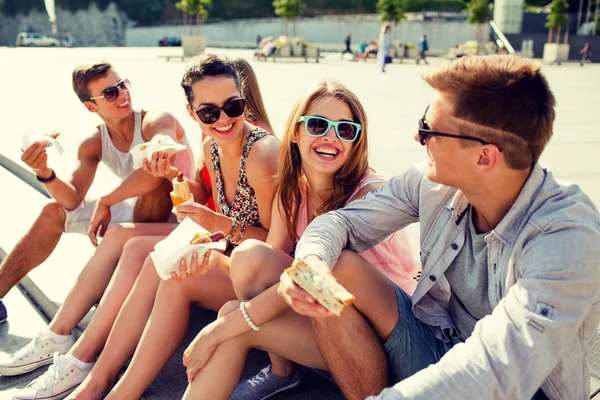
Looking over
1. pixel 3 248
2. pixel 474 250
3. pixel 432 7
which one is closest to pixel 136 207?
pixel 3 248

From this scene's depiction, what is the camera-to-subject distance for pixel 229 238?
2902mm

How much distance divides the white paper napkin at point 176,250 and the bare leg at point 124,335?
27 centimetres

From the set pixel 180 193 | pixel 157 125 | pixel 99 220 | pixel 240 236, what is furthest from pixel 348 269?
pixel 157 125

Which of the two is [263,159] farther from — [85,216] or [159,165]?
[85,216]

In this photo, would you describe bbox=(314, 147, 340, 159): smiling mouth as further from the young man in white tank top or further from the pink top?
the young man in white tank top

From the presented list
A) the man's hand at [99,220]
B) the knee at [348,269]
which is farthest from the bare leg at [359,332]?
the man's hand at [99,220]

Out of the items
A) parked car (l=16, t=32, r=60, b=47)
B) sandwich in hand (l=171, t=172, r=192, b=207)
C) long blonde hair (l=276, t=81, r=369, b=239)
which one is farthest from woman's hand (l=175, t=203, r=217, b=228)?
parked car (l=16, t=32, r=60, b=47)

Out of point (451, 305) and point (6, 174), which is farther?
point (6, 174)

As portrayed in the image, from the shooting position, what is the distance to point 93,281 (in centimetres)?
291

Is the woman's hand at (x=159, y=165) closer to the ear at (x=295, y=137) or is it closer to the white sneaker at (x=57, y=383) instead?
the ear at (x=295, y=137)

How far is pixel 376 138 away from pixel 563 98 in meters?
6.65

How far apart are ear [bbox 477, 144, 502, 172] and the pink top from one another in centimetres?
81

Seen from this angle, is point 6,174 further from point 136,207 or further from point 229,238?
point 229,238

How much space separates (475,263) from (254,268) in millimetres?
801
